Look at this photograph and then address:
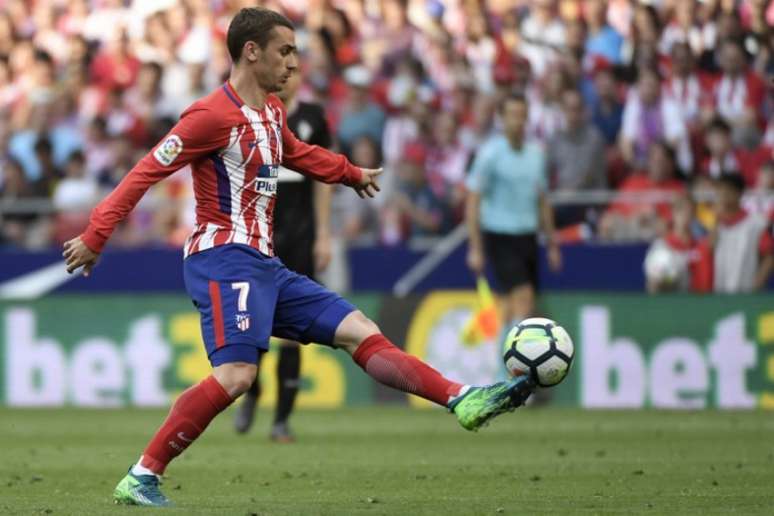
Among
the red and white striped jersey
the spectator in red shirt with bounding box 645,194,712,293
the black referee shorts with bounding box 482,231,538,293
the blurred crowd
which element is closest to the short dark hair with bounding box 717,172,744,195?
the blurred crowd

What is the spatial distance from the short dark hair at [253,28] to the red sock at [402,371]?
1460 millimetres

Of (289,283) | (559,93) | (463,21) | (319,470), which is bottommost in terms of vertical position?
(319,470)

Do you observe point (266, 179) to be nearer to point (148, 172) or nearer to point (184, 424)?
point (148, 172)

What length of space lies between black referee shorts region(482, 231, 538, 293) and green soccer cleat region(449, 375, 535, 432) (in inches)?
305

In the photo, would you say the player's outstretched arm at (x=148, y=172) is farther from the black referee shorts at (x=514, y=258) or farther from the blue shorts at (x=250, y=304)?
the black referee shorts at (x=514, y=258)

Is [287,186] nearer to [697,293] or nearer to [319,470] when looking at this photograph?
[319,470]

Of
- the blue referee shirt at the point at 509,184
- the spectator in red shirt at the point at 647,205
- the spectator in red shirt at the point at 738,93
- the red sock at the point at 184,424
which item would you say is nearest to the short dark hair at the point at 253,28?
the red sock at the point at 184,424

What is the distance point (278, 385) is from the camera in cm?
1181

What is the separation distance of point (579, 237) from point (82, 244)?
10.5m

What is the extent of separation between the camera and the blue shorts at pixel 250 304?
738cm

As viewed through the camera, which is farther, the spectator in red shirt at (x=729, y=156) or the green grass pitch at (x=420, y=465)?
the spectator in red shirt at (x=729, y=156)

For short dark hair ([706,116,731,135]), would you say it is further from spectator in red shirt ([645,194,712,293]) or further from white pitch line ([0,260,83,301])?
white pitch line ([0,260,83,301])

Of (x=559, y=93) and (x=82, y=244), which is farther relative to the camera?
(x=559, y=93)

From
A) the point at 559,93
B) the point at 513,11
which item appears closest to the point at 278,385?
the point at 559,93
